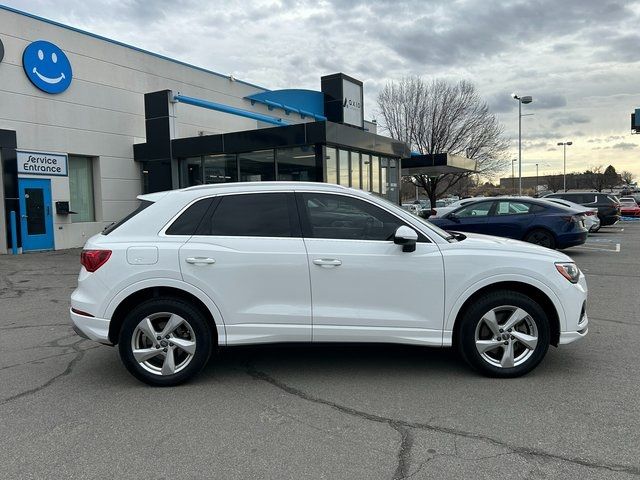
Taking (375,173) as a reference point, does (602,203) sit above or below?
below

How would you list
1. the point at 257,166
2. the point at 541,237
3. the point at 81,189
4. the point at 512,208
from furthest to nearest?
the point at 81,189 → the point at 257,166 → the point at 512,208 → the point at 541,237

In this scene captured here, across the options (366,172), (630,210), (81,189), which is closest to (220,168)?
(81,189)

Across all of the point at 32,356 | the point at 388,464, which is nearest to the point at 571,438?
the point at 388,464

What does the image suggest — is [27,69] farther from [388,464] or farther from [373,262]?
[388,464]

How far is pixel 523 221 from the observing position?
12.3 meters

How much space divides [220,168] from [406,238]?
1386 cm

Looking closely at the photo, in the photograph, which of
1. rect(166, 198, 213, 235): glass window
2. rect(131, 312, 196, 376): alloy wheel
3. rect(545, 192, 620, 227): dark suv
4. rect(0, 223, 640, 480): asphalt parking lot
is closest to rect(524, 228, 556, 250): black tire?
rect(0, 223, 640, 480): asphalt parking lot

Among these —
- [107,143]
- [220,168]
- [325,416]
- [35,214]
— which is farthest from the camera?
[107,143]

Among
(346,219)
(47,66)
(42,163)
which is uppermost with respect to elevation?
(47,66)

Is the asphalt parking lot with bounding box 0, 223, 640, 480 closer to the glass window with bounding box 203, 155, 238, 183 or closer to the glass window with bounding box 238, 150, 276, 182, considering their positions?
the glass window with bounding box 238, 150, 276, 182

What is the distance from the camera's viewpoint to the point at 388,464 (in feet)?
10.3

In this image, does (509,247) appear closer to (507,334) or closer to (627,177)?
(507,334)

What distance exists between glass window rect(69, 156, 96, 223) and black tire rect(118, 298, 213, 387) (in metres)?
14.1

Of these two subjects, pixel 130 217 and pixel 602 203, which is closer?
pixel 130 217
